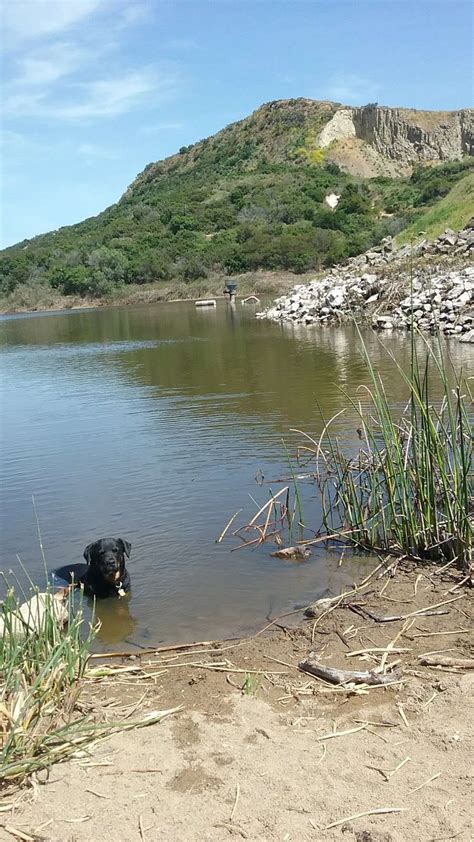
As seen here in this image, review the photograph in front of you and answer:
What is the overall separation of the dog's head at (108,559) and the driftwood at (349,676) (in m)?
1.93

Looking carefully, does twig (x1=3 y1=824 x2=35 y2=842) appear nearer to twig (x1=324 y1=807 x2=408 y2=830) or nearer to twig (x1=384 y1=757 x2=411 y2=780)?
twig (x1=324 y1=807 x2=408 y2=830)

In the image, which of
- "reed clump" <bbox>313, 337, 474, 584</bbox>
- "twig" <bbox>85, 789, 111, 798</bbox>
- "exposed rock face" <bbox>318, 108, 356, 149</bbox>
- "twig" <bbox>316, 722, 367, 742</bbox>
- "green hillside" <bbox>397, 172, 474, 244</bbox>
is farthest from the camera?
"exposed rock face" <bbox>318, 108, 356, 149</bbox>

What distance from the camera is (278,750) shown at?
3.23 metres

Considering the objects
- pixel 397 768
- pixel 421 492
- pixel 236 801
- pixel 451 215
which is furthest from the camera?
pixel 451 215

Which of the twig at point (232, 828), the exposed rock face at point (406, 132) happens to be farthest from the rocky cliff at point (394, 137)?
the twig at point (232, 828)

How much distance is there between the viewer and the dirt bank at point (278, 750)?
276 centimetres

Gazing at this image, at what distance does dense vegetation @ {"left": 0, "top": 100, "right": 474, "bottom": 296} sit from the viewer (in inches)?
2213

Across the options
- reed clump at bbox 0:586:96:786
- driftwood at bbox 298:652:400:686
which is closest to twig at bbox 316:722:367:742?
driftwood at bbox 298:652:400:686

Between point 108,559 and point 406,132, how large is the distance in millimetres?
95208

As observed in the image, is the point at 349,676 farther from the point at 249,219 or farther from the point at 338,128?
the point at 338,128

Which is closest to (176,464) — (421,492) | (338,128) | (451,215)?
(421,492)

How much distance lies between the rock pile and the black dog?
11.9 meters

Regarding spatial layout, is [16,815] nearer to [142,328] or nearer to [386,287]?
[386,287]

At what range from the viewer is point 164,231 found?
70750 mm
